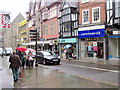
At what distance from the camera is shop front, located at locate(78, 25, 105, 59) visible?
23.3 m

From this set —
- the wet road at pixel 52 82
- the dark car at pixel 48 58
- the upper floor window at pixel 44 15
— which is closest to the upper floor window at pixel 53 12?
the upper floor window at pixel 44 15

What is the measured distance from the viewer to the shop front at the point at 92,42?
23281mm

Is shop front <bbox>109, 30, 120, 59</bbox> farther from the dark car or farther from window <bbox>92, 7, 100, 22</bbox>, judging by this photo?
the dark car

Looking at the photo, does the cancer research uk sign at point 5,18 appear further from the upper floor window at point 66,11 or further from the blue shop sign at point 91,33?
the upper floor window at point 66,11

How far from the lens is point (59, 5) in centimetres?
3347

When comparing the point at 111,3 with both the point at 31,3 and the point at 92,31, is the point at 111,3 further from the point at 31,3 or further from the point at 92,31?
the point at 31,3

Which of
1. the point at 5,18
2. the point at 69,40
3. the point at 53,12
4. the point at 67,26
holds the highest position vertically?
the point at 53,12

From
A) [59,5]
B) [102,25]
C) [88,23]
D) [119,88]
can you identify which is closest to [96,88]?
[119,88]

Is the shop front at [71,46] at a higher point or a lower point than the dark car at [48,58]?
higher

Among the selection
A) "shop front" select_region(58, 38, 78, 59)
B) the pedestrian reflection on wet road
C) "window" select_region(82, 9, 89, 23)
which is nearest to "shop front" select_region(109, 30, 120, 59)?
"window" select_region(82, 9, 89, 23)

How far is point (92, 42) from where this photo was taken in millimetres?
24891

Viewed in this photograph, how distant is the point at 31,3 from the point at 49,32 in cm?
2121

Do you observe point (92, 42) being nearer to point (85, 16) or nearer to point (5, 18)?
point (85, 16)

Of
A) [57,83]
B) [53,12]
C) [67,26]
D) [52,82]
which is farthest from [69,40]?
[57,83]
